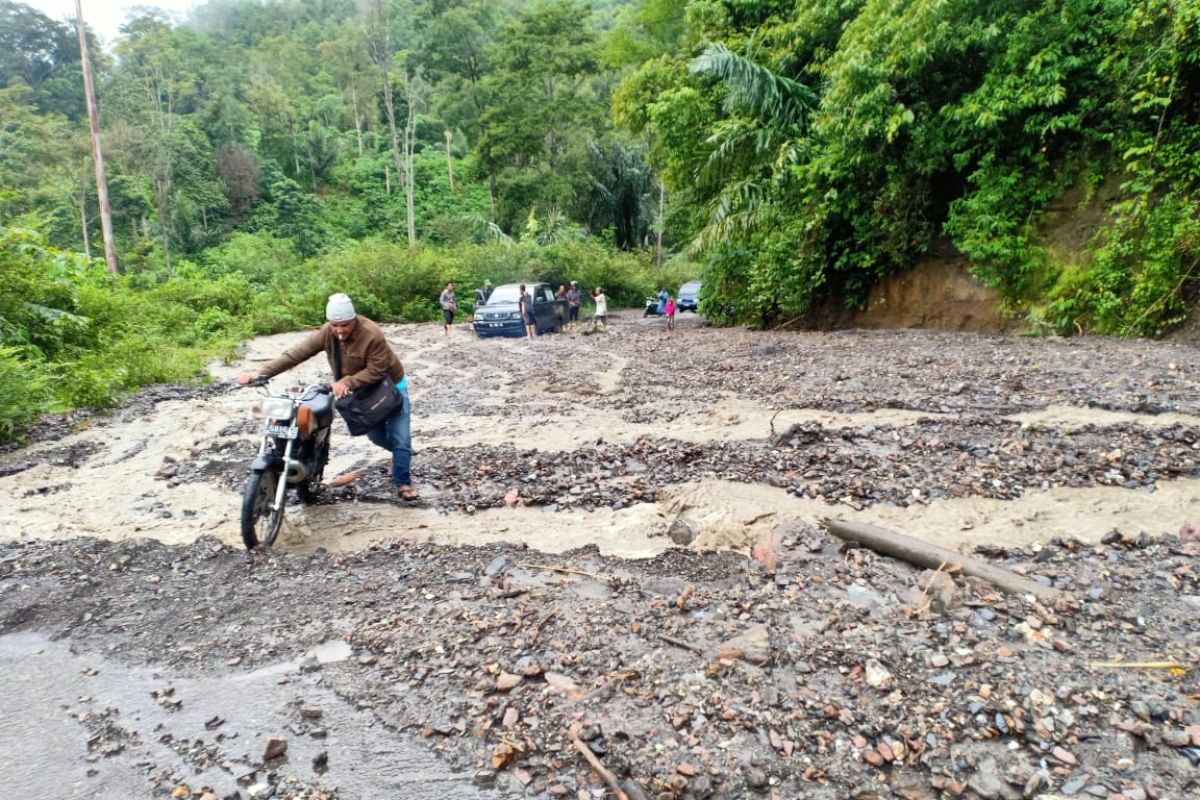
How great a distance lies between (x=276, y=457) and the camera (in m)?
4.66

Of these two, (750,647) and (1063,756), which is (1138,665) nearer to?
(1063,756)

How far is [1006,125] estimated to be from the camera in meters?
12.5

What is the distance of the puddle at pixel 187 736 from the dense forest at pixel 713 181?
22.2 feet

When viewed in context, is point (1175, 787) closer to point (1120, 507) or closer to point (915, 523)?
point (915, 523)

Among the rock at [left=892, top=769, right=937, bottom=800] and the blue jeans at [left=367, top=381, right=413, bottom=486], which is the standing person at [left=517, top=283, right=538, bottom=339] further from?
the rock at [left=892, top=769, right=937, bottom=800]

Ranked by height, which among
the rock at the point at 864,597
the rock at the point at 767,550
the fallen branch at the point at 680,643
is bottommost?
the rock at the point at 767,550

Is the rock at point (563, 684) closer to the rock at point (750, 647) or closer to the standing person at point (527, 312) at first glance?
the rock at point (750, 647)

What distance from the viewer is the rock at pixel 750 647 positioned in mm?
2881

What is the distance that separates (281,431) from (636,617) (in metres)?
2.96

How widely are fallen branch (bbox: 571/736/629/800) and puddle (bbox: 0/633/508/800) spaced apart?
0.33m

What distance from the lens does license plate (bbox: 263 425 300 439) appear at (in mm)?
4676

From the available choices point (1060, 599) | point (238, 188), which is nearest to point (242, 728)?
point (1060, 599)

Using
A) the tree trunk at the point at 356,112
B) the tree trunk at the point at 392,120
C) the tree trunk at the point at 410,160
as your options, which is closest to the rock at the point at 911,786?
the tree trunk at the point at 410,160

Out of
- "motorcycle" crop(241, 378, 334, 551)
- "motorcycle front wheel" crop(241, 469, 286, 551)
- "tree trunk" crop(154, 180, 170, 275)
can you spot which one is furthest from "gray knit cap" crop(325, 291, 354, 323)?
"tree trunk" crop(154, 180, 170, 275)
